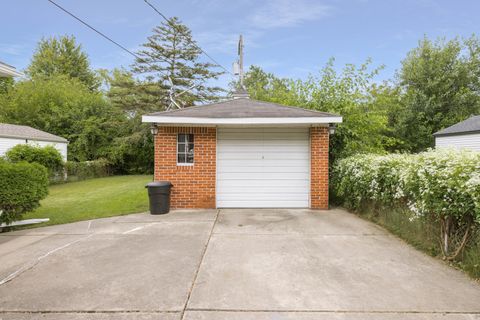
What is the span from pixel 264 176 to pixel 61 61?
33.7 metres

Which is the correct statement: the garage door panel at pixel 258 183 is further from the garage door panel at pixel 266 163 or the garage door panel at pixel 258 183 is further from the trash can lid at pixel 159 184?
the trash can lid at pixel 159 184

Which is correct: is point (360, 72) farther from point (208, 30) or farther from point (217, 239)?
point (217, 239)

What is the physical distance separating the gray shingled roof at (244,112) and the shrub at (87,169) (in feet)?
42.0

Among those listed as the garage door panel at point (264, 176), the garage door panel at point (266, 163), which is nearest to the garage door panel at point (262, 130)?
the garage door panel at point (266, 163)

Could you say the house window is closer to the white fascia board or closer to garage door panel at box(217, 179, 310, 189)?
the white fascia board

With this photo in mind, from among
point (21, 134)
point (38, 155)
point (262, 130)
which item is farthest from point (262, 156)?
point (21, 134)

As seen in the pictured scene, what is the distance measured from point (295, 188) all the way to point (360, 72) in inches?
228

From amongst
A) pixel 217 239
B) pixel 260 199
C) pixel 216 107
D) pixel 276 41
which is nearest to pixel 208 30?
pixel 276 41

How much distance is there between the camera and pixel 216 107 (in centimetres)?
788

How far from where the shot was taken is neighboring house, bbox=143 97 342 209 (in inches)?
278

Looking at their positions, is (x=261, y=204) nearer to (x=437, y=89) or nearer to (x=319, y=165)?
(x=319, y=165)

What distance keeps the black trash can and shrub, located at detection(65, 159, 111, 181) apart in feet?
41.7

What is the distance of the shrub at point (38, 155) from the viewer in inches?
535

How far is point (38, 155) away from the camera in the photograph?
14219 mm
